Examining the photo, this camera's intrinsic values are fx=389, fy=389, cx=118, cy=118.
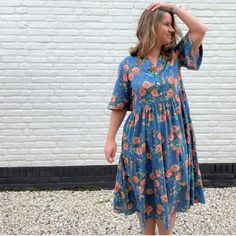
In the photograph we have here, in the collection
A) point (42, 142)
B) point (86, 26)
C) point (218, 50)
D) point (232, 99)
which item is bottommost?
point (42, 142)

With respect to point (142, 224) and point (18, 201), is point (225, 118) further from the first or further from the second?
point (18, 201)

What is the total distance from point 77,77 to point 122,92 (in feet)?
5.61

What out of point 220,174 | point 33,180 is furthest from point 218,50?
point 33,180

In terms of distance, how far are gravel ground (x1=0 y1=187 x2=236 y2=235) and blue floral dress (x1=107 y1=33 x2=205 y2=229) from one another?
1.07 m

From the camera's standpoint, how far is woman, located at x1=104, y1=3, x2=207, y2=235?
2.23m

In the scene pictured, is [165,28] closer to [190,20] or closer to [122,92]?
[190,20]

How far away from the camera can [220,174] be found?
4312mm

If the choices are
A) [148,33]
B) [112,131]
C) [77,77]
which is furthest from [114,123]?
[77,77]

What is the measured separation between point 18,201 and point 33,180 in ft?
1.09

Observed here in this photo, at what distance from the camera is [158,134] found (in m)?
2.26

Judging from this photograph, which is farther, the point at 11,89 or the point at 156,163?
the point at 11,89

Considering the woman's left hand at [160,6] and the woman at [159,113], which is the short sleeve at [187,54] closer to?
the woman at [159,113]

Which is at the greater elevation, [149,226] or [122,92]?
[122,92]

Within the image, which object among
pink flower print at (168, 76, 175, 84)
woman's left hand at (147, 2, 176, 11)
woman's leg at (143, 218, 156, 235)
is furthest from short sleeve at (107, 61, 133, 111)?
woman's leg at (143, 218, 156, 235)
